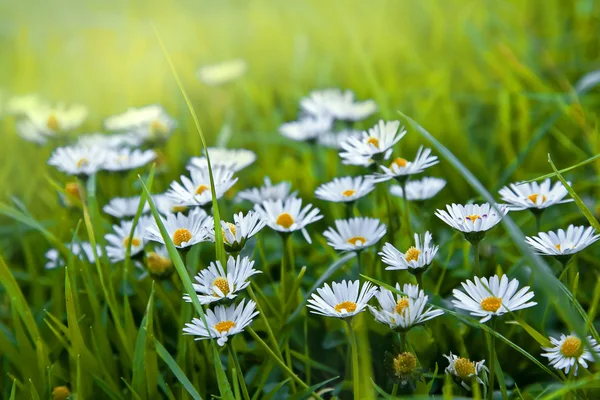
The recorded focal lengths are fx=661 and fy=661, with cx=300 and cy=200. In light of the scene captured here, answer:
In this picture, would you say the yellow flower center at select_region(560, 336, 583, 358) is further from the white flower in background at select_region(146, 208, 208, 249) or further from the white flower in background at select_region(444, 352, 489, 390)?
the white flower in background at select_region(146, 208, 208, 249)

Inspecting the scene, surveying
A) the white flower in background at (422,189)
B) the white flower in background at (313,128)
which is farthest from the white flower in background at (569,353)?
the white flower in background at (313,128)

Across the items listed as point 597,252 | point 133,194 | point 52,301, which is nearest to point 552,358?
point 597,252

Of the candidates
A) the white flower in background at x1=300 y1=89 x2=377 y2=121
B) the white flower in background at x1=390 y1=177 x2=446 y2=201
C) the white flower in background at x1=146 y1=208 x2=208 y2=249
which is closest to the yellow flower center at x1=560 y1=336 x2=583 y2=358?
the white flower in background at x1=390 y1=177 x2=446 y2=201

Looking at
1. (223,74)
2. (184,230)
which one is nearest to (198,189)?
(184,230)

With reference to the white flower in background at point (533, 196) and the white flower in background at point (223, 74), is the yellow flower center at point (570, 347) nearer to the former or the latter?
the white flower in background at point (533, 196)

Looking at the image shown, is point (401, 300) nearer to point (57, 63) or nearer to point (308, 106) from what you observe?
point (308, 106)

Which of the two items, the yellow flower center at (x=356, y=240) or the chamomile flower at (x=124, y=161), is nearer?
the yellow flower center at (x=356, y=240)

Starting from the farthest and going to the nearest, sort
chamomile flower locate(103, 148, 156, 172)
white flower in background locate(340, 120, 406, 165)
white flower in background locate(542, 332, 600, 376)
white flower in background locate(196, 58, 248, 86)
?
white flower in background locate(196, 58, 248, 86)
chamomile flower locate(103, 148, 156, 172)
white flower in background locate(340, 120, 406, 165)
white flower in background locate(542, 332, 600, 376)
